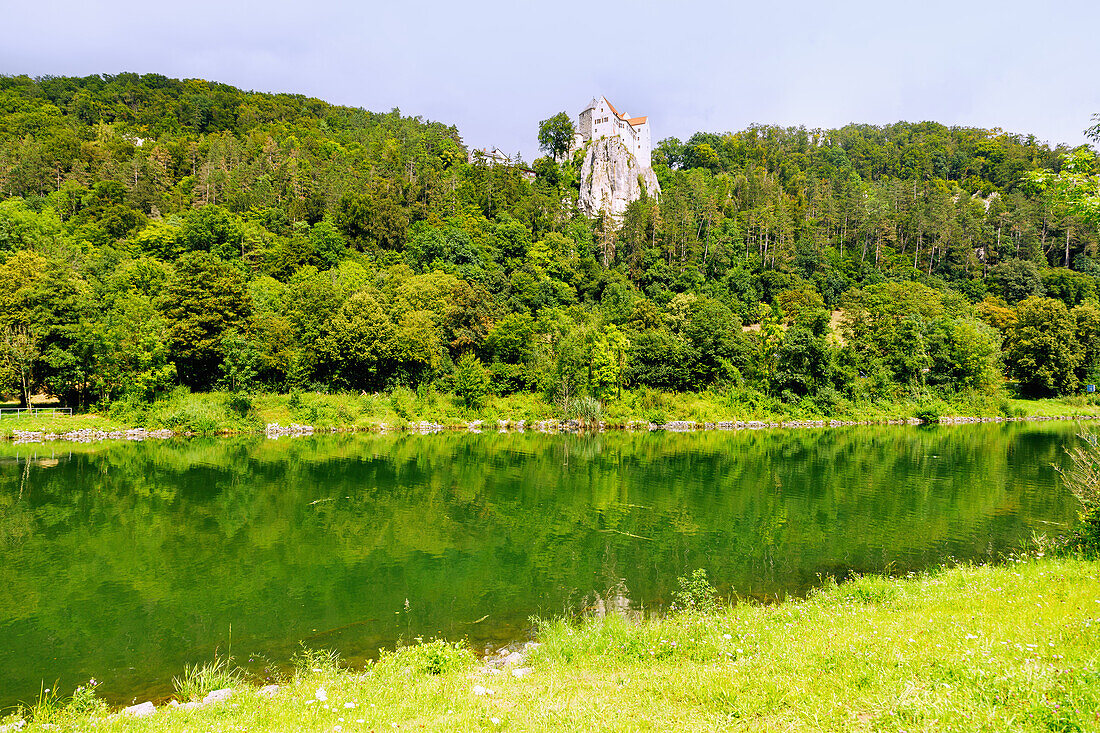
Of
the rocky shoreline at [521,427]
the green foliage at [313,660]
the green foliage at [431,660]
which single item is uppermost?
the green foliage at [431,660]

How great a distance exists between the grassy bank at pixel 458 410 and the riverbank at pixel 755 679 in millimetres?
36304

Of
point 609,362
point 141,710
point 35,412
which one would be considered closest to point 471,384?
point 609,362

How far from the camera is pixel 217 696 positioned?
7.72 m

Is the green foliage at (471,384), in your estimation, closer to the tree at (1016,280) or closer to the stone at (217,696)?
the stone at (217,696)

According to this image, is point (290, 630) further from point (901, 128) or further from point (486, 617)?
point (901, 128)

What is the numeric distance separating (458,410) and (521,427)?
539cm

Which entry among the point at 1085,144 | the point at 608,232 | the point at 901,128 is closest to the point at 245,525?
the point at 1085,144

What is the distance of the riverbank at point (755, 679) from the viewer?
15.8 ft

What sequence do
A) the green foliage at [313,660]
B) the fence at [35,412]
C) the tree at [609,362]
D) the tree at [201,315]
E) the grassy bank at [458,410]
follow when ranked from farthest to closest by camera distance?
the tree at [609,362] → the tree at [201,315] → the grassy bank at [458,410] → the fence at [35,412] → the green foliage at [313,660]

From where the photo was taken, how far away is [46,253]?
50344 mm

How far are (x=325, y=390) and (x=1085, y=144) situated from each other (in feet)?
150

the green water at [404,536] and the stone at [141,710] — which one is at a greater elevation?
the stone at [141,710]

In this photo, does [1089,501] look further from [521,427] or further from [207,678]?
[521,427]

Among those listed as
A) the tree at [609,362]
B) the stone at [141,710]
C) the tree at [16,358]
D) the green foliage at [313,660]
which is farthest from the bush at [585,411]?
the stone at [141,710]
